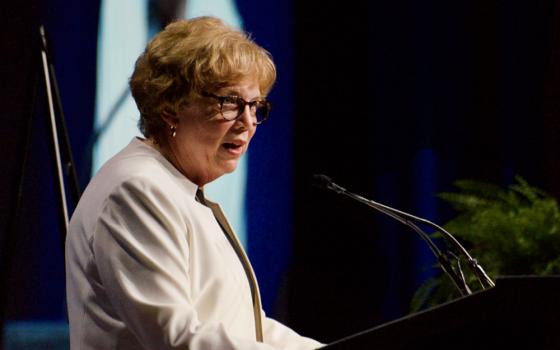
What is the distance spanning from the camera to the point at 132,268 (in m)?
1.84

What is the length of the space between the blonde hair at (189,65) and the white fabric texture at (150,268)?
0.14 metres

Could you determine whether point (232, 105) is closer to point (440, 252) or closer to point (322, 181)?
point (322, 181)

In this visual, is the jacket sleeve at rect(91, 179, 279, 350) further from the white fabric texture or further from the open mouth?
the open mouth

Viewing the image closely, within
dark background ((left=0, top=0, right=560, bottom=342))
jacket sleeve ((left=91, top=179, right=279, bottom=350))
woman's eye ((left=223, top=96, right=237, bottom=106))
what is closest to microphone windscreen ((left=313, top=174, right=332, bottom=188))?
woman's eye ((left=223, top=96, right=237, bottom=106))

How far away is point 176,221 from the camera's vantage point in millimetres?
1959

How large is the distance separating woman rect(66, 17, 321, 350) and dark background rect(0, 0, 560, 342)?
1912 millimetres

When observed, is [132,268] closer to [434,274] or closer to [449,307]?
[449,307]

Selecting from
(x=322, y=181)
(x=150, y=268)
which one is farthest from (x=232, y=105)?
(x=150, y=268)

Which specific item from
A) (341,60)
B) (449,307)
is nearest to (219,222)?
(449,307)

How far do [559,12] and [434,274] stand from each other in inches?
53.5

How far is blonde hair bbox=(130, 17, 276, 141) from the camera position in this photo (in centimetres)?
218

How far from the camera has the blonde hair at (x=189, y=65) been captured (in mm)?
2182

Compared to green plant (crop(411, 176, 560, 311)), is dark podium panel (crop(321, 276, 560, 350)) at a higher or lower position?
higher

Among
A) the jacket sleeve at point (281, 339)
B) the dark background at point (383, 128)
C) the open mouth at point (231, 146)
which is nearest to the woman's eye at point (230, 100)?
the open mouth at point (231, 146)
